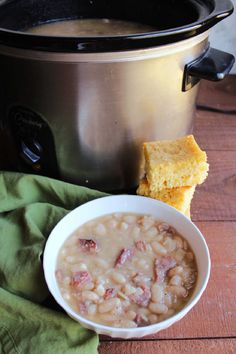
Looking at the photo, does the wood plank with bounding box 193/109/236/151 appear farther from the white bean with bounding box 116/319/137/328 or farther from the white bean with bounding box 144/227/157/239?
the white bean with bounding box 116/319/137/328

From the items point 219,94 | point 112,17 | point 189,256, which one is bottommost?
point 219,94

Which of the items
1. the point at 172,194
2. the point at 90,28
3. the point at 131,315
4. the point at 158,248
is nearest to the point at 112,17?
the point at 90,28

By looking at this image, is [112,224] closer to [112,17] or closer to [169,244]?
[169,244]

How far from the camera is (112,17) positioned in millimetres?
951

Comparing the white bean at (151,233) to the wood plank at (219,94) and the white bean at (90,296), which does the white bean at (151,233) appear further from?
the wood plank at (219,94)

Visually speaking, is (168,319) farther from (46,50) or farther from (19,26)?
(19,26)

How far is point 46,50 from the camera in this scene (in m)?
0.66

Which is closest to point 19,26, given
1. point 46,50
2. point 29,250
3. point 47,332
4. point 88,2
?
point 88,2

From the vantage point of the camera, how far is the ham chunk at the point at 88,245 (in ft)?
2.22

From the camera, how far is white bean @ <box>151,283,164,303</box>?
24.2 inches

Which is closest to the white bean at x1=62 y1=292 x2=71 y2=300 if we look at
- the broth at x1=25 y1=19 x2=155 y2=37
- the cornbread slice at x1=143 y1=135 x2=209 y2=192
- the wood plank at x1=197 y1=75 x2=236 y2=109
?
the cornbread slice at x1=143 y1=135 x2=209 y2=192

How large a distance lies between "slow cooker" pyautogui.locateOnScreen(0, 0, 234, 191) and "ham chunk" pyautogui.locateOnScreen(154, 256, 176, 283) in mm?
200

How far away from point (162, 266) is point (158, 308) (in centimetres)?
7

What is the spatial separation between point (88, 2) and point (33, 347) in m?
0.67
